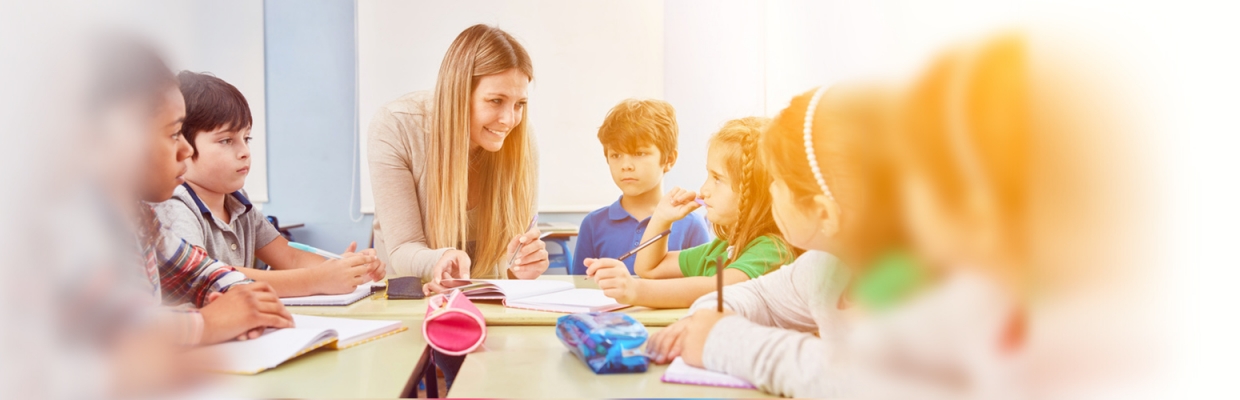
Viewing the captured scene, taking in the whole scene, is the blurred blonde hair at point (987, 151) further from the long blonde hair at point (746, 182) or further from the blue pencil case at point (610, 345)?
the long blonde hair at point (746, 182)

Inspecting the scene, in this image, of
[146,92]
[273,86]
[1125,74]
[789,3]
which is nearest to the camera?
[1125,74]

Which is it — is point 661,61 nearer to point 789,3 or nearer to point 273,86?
point 789,3

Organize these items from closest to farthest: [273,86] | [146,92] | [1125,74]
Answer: [1125,74] < [146,92] < [273,86]

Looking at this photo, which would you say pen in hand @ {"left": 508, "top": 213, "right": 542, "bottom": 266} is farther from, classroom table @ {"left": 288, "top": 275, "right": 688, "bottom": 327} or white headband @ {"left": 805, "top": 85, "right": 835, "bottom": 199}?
white headband @ {"left": 805, "top": 85, "right": 835, "bottom": 199}

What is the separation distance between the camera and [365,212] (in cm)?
121

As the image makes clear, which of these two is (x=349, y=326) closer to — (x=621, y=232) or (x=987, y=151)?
(x=621, y=232)

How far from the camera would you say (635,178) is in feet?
3.80

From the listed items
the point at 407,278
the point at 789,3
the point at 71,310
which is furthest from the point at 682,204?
the point at 71,310

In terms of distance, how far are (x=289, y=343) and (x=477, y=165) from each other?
45 centimetres

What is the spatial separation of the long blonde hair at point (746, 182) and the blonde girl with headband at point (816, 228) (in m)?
0.24

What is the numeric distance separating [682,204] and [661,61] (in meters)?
0.22

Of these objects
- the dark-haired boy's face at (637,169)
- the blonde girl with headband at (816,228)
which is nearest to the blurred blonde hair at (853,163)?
the blonde girl with headband at (816,228)

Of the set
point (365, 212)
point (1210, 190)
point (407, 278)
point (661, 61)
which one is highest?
point (661, 61)

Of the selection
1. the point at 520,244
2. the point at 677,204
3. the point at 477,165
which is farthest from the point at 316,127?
the point at 677,204
